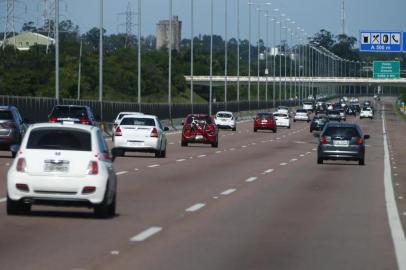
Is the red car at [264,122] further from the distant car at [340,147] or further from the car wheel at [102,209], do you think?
the car wheel at [102,209]

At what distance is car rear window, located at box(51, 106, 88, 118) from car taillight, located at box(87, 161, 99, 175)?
33306 millimetres

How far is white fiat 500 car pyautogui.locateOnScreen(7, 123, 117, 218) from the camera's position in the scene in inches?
769

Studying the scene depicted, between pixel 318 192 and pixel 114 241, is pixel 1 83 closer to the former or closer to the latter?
pixel 318 192

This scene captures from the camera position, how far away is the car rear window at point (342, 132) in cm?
4681

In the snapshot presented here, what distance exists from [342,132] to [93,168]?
28.1 m

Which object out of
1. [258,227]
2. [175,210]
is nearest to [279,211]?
[175,210]

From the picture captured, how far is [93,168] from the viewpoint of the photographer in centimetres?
1970

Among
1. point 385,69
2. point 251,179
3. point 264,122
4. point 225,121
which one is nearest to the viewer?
point 251,179

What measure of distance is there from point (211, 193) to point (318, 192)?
2.94m

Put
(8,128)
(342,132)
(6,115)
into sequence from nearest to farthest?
(8,128), (6,115), (342,132)

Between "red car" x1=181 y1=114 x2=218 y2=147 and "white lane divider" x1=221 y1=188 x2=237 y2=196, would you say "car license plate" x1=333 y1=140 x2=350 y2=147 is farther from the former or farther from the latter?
"white lane divider" x1=221 y1=188 x2=237 y2=196

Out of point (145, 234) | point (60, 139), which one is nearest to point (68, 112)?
point (60, 139)

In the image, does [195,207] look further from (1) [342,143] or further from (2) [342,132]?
(2) [342,132]

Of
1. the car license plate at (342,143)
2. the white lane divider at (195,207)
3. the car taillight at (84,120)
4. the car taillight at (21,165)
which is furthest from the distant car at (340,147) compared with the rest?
the car taillight at (21,165)
